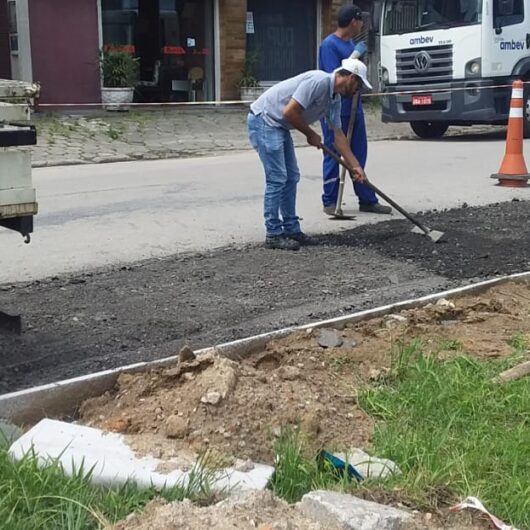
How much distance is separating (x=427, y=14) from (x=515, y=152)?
6.07 m

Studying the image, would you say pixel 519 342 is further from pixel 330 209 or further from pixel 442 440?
pixel 330 209

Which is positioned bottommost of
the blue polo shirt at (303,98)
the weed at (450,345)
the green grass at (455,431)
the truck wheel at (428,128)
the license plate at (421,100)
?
the green grass at (455,431)

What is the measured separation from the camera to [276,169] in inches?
261

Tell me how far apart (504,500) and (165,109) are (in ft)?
51.9

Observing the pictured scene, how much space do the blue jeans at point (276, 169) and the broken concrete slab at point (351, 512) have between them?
161 inches

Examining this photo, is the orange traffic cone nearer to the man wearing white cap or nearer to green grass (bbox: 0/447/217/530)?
the man wearing white cap

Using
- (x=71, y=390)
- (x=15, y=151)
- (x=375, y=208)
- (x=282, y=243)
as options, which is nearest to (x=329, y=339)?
(x=71, y=390)

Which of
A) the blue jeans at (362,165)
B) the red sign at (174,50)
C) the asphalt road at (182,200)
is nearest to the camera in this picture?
the asphalt road at (182,200)

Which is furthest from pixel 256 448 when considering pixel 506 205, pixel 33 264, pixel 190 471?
pixel 506 205

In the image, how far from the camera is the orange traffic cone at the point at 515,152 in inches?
397

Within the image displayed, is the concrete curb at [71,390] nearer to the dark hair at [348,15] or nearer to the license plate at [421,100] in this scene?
the dark hair at [348,15]

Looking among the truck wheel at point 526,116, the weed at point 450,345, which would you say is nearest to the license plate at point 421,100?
the truck wheel at point 526,116

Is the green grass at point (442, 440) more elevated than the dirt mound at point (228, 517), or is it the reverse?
the dirt mound at point (228, 517)

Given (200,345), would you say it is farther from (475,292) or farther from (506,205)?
(506,205)
